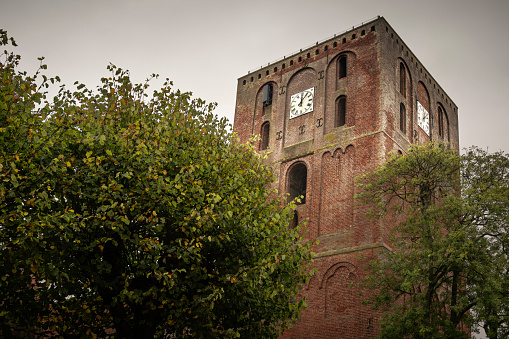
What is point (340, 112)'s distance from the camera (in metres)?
31.2

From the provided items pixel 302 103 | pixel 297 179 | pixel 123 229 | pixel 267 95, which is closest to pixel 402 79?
pixel 302 103

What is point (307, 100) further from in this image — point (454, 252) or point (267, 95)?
point (454, 252)

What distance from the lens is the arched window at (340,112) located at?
3069 cm

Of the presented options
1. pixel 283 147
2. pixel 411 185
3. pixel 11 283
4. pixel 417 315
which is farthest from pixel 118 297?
pixel 283 147

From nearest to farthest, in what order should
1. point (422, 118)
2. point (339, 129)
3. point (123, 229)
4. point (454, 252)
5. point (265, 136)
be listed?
point (123, 229), point (454, 252), point (339, 129), point (422, 118), point (265, 136)

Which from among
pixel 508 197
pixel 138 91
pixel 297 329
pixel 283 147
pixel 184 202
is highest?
pixel 283 147

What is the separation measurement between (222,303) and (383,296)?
29.2 ft

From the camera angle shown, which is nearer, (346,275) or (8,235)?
(8,235)

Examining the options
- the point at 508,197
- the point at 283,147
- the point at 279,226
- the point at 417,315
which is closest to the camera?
the point at 279,226

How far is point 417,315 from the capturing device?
17344 millimetres

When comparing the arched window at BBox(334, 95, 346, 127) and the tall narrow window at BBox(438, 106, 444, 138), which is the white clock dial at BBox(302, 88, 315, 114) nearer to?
the arched window at BBox(334, 95, 346, 127)

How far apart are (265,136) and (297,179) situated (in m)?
4.45

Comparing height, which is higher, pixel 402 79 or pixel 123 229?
pixel 402 79

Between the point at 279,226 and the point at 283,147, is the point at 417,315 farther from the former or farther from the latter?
the point at 283,147
